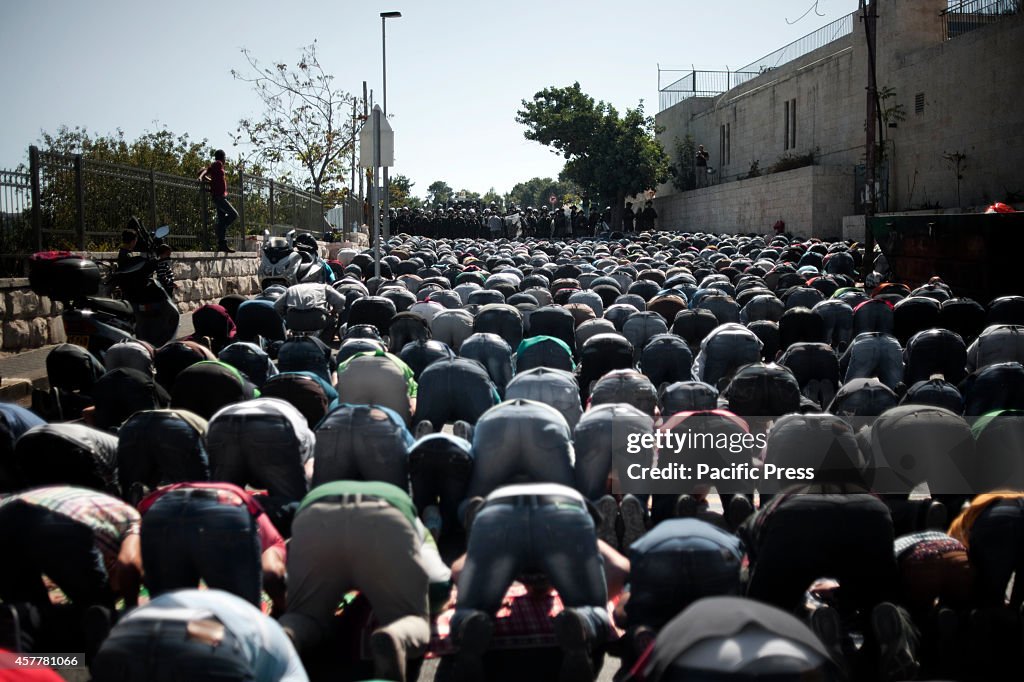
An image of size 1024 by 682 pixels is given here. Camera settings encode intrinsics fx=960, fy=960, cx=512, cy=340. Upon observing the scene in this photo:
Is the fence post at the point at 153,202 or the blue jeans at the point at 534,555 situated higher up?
the fence post at the point at 153,202

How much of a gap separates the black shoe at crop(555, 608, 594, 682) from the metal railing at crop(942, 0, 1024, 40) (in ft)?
112

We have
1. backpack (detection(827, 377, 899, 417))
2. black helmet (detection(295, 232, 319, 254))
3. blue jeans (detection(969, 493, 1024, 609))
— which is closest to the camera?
blue jeans (detection(969, 493, 1024, 609))

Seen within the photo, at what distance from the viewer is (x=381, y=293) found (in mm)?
16656

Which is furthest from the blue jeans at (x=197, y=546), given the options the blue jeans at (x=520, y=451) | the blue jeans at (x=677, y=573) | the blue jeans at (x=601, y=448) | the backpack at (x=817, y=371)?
the backpack at (x=817, y=371)

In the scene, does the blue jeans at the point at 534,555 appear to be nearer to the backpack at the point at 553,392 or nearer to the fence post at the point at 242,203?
the backpack at the point at 553,392

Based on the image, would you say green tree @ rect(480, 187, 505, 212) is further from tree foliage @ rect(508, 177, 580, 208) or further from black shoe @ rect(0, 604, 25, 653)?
black shoe @ rect(0, 604, 25, 653)

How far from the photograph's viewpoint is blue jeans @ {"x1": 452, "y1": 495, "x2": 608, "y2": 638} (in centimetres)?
486

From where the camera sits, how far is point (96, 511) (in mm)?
5121

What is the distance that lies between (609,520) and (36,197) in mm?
10958

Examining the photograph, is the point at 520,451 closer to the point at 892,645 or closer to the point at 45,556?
the point at 892,645

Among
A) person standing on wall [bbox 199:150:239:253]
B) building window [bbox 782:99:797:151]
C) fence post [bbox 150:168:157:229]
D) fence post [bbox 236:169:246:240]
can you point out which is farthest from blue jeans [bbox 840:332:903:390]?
building window [bbox 782:99:797:151]

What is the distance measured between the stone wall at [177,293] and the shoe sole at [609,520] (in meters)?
9.20

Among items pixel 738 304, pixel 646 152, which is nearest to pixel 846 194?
pixel 646 152

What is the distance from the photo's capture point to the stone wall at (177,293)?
40.9 ft
